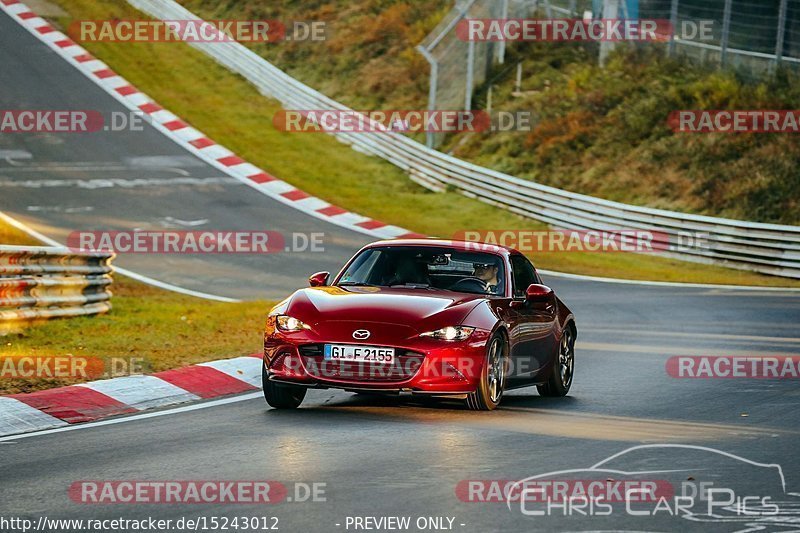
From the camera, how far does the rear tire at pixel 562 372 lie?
12.2 m

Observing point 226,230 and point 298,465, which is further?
point 226,230

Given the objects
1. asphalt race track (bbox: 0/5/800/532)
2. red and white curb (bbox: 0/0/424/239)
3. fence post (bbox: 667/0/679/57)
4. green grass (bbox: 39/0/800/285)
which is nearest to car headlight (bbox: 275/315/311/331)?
asphalt race track (bbox: 0/5/800/532)

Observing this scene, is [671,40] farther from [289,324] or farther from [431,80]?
[289,324]

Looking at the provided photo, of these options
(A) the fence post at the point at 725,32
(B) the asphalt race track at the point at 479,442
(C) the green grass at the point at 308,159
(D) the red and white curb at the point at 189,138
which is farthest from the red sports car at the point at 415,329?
(A) the fence post at the point at 725,32

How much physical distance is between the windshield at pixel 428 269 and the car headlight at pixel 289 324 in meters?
1.05

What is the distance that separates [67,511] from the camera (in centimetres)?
684

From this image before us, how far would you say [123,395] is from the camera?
1093 cm

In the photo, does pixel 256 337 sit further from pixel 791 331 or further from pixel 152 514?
pixel 152 514

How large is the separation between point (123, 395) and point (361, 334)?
2070 mm

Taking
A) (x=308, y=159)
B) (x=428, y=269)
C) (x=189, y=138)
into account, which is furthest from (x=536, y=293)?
(x=189, y=138)

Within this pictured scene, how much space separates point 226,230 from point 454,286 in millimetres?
18302

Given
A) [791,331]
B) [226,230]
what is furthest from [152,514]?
[226,230]

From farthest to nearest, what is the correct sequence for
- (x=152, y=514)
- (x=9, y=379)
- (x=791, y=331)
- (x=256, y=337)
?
(x=791, y=331) < (x=256, y=337) < (x=9, y=379) < (x=152, y=514)

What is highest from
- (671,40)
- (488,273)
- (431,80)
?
(671,40)
